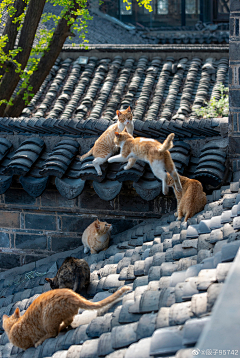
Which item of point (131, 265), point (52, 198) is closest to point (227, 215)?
point (131, 265)

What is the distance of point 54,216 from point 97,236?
42.3 inches

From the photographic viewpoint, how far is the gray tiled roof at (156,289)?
217 cm

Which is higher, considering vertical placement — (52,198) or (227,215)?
(227,215)

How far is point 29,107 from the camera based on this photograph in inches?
400

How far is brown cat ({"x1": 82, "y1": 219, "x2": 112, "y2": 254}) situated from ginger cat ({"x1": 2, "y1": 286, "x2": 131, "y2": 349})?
5.86 feet

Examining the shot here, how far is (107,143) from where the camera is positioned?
5430 mm

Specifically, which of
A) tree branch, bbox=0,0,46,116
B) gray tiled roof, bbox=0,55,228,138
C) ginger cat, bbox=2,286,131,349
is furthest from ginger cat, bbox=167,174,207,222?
tree branch, bbox=0,0,46,116

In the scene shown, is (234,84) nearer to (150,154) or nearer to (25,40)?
(150,154)

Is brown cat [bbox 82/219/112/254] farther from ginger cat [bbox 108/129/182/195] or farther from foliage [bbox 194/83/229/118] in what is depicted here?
foliage [bbox 194/83/229/118]

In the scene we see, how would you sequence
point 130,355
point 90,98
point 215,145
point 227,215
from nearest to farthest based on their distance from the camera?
point 130,355 < point 227,215 < point 215,145 < point 90,98

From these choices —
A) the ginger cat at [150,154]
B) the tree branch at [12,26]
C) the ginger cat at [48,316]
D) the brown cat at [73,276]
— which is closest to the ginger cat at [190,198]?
the ginger cat at [150,154]

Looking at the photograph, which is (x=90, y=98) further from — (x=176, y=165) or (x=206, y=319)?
(x=206, y=319)

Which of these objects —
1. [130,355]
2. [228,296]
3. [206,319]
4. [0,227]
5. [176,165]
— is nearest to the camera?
[228,296]

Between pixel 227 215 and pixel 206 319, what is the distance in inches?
71.8
